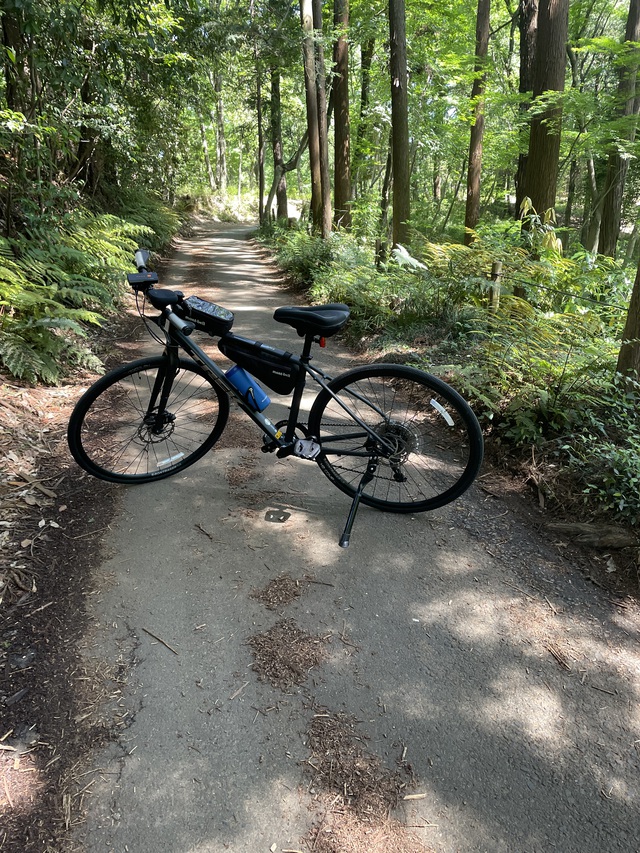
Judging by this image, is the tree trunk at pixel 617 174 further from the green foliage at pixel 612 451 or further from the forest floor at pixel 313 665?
the forest floor at pixel 313 665

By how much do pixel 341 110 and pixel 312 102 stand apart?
1.29m

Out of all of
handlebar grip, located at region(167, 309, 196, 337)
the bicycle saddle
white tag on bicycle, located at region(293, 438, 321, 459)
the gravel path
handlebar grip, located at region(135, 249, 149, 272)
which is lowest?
the gravel path

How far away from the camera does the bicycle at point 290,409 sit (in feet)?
9.81

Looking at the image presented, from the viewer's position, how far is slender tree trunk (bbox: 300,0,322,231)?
1123 centimetres

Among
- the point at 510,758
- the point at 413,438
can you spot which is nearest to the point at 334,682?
the point at 510,758

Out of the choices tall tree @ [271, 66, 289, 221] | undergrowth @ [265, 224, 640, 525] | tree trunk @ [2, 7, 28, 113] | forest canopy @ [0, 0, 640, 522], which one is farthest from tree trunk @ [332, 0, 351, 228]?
tall tree @ [271, 66, 289, 221]

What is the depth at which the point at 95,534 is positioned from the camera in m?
3.00

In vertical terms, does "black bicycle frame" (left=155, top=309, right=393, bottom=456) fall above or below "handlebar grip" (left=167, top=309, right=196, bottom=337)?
below

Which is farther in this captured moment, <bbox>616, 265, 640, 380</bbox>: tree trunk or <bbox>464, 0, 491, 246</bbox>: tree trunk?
<bbox>464, 0, 491, 246</bbox>: tree trunk

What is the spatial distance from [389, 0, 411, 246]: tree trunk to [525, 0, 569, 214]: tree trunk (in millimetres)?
3045

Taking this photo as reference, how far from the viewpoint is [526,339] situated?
4297mm

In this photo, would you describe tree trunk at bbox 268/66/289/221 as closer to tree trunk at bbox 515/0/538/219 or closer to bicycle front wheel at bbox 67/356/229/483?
tree trunk at bbox 515/0/538/219

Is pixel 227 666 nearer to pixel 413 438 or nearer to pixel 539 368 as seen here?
pixel 413 438

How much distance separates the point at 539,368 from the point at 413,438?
156 centimetres
